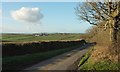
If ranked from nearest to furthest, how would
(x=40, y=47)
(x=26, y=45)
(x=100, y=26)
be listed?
(x=100, y=26), (x=26, y=45), (x=40, y=47)

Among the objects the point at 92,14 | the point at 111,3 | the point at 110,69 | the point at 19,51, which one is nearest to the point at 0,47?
the point at 19,51

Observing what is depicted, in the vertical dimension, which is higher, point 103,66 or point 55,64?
point 103,66

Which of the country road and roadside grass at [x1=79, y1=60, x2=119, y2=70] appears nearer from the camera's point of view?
roadside grass at [x1=79, y1=60, x2=119, y2=70]

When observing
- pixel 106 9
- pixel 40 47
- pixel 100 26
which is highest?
pixel 106 9

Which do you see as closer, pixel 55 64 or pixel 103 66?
pixel 103 66

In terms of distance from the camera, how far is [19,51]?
41000 millimetres

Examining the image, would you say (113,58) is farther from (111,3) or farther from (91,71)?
(111,3)

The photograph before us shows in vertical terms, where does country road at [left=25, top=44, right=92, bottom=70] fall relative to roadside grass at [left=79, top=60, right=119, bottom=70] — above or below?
below

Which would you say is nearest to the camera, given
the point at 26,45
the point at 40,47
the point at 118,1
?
the point at 118,1

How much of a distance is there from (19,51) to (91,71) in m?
21.3

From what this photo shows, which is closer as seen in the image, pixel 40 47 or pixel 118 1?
pixel 118 1

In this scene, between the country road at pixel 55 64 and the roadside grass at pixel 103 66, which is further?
the country road at pixel 55 64

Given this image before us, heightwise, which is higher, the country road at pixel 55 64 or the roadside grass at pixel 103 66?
the roadside grass at pixel 103 66

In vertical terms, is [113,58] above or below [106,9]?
below
